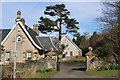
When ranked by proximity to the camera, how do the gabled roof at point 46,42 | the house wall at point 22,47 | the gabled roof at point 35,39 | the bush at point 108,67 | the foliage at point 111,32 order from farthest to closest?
the gabled roof at point 46,42 → the house wall at point 22,47 → the gabled roof at point 35,39 → the bush at point 108,67 → the foliage at point 111,32

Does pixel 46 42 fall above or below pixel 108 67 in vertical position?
above

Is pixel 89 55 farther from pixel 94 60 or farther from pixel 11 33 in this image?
pixel 11 33

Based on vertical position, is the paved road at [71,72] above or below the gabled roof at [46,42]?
below

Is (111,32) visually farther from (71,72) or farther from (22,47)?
(22,47)

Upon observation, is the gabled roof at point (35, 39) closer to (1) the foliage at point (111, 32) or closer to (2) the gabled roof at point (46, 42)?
(2) the gabled roof at point (46, 42)

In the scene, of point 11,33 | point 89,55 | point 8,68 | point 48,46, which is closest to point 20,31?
point 11,33

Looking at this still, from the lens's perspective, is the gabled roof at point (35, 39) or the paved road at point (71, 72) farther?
the gabled roof at point (35, 39)

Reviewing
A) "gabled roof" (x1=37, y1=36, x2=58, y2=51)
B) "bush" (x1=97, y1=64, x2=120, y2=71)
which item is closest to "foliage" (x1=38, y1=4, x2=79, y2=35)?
"gabled roof" (x1=37, y1=36, x2=58, y2=51)

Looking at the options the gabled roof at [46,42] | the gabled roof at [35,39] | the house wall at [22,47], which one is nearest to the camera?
the gabled roof at [35,39]

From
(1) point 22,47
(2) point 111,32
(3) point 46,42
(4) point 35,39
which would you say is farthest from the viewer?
(3) point 46,42

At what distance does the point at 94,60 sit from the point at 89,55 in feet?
2.00

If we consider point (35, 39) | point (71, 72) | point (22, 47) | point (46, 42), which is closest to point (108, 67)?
point (71, 72)

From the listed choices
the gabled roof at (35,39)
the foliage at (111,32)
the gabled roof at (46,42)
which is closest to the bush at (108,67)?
the foliage at (111,32)

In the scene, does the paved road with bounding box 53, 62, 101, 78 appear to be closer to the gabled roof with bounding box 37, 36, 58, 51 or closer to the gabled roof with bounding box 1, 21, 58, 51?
the gabled roof with bounding box 1, 21, 58, 51
